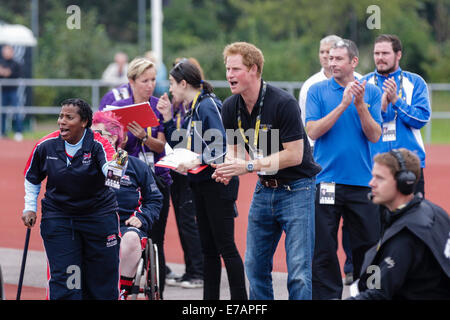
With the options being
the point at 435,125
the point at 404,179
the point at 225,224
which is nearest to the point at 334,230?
the point at 225,224

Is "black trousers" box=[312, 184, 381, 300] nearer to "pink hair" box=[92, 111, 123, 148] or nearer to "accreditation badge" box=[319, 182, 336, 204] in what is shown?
"accreditation badge" box=[319, 182, 336, 204]

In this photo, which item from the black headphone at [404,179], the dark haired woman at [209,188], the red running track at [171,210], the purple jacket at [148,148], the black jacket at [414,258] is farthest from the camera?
the red running track at [171,210]

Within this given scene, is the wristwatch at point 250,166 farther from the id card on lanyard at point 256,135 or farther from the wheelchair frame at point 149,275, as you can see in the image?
the wheelchair frame at point 149,275

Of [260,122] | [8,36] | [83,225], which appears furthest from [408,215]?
[8,36]

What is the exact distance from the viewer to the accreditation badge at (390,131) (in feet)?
24.0

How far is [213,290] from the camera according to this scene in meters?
7.03

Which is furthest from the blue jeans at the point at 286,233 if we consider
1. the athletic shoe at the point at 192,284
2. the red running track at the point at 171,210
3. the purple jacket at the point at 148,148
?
the red running track at the point at 171,210

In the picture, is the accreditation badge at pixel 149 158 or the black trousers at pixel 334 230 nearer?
the black trousers at pixel 334 230

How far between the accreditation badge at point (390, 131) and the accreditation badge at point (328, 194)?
29.5 inches

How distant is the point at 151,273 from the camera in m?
6.45

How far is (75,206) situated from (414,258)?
8.68ft

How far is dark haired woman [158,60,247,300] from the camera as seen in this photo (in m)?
6.81

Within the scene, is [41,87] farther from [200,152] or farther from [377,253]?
[377,253]

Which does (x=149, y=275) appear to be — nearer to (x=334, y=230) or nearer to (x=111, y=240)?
(x=111, y=240)
